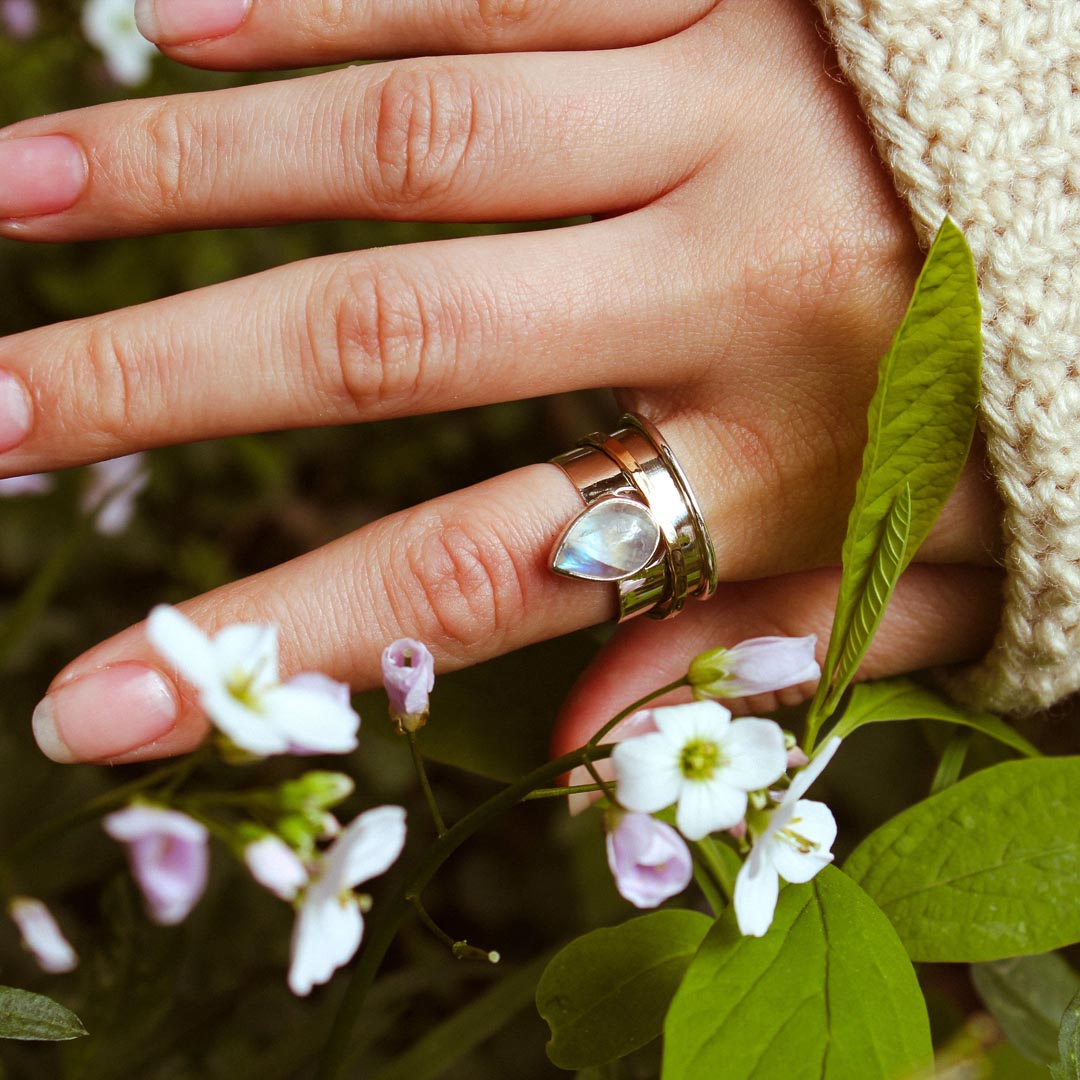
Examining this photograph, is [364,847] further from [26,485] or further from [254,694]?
[26,485]

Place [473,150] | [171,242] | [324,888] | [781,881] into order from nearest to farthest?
[324,888] → [781,881] → [473,150] → [171,242]

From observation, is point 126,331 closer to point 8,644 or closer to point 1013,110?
point 8,644

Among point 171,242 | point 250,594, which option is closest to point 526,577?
point 250,594

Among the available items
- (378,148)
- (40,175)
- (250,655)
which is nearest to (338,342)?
(378,148)

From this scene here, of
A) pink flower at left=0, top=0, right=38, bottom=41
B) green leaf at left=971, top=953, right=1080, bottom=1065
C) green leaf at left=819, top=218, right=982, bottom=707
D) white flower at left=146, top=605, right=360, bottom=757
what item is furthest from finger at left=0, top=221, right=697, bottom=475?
pink flower at left=0, top=0, right=38, bottom=41

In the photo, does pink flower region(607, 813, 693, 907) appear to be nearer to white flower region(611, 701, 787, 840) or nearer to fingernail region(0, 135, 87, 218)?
white flower region(611, 701, 787, 840)
